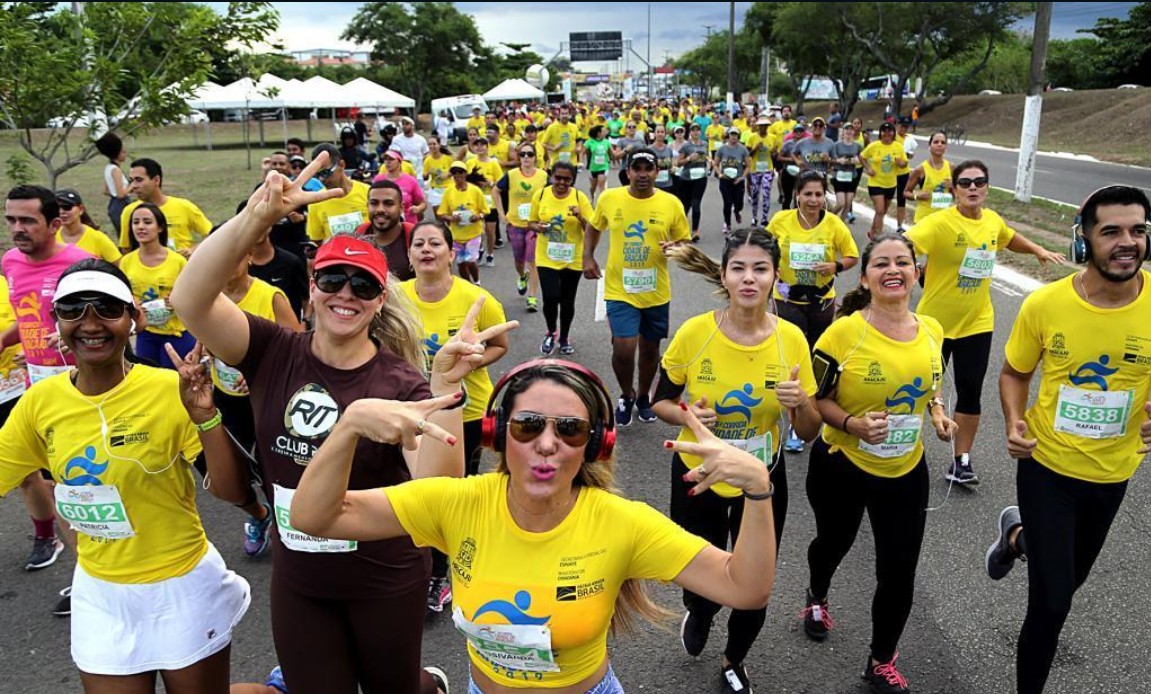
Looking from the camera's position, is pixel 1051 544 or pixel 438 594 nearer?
pixel 1051 544

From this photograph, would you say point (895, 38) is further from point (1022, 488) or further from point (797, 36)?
point (1022, 488)

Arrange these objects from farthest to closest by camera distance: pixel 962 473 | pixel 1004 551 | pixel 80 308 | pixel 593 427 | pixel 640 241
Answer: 1. pixel 640 241
2. pixel 962 473
3. pixel 1004 551
4. pixel 80 308
5. pixel 593 427

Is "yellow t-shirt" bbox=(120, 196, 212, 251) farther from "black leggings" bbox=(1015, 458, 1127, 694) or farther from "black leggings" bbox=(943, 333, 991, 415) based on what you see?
"black leggings" bbox=(1015, 458, 1127, 694)

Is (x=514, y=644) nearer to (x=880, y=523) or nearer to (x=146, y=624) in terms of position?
(x=146, y=624)

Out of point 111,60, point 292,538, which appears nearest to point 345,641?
point 292,538

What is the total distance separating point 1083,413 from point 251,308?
14.5ft

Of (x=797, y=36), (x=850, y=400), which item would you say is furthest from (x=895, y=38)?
(x=850, y=400)

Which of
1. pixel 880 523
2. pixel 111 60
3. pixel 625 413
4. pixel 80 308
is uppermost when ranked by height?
pixel 111 60

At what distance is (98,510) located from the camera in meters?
3.01

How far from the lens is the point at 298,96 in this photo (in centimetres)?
3322

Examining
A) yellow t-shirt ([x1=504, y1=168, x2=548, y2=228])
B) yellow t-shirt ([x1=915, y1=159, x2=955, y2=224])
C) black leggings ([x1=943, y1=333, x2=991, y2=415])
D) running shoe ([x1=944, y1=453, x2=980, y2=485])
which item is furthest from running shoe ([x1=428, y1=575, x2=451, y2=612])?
yellow t-shirt ([x1=504, y1=168, x2=548, y2=228])

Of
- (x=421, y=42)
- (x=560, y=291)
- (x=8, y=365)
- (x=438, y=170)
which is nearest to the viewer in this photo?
(x=8, y=365)

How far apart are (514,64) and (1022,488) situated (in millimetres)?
101333

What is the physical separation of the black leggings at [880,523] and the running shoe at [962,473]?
220 centimetres
